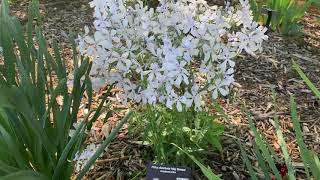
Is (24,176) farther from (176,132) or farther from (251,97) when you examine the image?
(251,97)

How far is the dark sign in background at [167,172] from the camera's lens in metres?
1.64

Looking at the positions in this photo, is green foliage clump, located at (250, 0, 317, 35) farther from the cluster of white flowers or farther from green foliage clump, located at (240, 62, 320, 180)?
green foliage clump, located at (240, 62, 320, 180)

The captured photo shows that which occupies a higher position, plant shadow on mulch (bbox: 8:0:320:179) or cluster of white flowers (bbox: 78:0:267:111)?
cluster of white flowers (bbox: 78:0:267:111)

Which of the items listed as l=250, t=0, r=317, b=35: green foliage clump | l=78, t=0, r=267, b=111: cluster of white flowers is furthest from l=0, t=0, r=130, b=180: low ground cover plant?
l=250, t=0, r=317, b=35: green foliage clump

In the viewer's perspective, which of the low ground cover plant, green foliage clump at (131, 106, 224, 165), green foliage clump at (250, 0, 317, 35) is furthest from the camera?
green foliage clump at (250, 0, 317, 35)

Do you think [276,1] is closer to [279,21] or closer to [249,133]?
[279,21]

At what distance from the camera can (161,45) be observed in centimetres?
170

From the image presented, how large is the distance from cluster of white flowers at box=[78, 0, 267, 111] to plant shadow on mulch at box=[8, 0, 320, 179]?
0.25 m

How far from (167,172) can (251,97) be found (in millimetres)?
1162

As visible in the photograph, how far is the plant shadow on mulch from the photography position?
2100 millimetres

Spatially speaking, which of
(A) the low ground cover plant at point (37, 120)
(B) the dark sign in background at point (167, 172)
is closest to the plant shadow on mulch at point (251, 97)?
(A) the low ground cover plant at point (37, 120)

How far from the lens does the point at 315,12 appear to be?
4039 mm

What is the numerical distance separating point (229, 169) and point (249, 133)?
0.99ft

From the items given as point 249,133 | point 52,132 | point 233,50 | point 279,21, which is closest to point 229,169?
point 249,133
